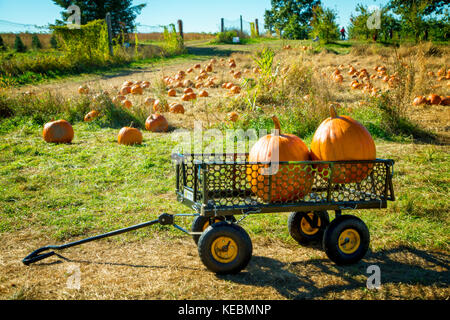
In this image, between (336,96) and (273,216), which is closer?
(273,216)

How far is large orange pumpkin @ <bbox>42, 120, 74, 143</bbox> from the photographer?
7238mm

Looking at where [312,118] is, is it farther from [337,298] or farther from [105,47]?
[105,47]

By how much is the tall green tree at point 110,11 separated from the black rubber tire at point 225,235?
2610 centimetres

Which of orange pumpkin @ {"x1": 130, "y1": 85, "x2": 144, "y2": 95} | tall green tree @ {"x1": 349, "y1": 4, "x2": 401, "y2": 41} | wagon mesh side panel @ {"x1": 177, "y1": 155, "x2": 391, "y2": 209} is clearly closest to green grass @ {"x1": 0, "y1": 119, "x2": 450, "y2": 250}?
wagon mesh side panel @ {"x1": 177, "y1": 155, "x2": 391, "y2": 209}

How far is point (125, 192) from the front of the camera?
488 centimetres

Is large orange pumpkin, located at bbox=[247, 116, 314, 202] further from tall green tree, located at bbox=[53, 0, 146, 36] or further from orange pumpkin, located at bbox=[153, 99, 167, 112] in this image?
tall green tree, located at bbox=[53, 0, 146, 36]

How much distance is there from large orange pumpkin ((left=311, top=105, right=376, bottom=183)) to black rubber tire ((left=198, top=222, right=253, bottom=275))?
2.71 feet

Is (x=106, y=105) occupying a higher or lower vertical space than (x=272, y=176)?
higher

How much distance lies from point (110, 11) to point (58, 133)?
24.1m

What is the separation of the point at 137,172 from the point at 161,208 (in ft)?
4.67

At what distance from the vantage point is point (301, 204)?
2.91m

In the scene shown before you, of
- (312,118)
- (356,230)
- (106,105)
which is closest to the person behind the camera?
(356,230)

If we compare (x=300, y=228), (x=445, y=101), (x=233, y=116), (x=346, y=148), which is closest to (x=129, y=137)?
(x=233, y=116)

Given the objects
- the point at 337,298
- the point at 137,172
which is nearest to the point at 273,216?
the point at 337,298
